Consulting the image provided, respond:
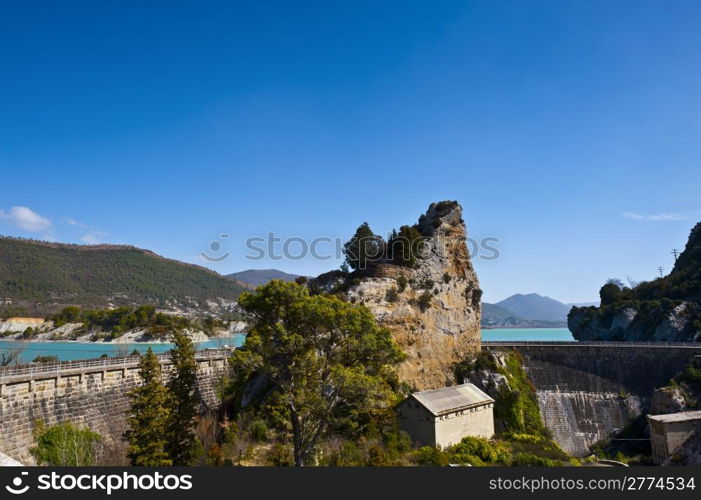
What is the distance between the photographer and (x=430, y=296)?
158 feet

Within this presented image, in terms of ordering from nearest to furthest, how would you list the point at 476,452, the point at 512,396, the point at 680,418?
the point at 476,452, the point at 680,418, the point at 512,396

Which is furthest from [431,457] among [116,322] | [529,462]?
[116,322]

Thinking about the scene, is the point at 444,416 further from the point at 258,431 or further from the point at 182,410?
the point at 182,410

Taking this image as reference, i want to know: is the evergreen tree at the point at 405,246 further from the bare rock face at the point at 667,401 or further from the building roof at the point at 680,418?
the bare rock face at the point at 667,401

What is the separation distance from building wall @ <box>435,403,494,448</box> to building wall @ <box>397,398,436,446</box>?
0.51m

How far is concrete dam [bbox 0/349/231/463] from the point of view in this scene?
24.5 metres

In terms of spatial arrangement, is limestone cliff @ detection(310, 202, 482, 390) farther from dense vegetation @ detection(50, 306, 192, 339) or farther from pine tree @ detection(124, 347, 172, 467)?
dense vegetation @ detection(50, 306, 192, 339)

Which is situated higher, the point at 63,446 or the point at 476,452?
the point at 63,446

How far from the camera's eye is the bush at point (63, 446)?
24641 mm

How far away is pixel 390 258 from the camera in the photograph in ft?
160

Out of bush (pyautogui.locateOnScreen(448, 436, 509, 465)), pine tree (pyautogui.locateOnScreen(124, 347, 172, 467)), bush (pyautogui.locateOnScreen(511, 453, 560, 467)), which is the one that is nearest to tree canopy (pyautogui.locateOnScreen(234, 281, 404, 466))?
pine tree (pyautogui.locateOnScreen(124, 347, 172, 467))

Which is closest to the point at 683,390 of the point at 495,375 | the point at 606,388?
the point at 606,388

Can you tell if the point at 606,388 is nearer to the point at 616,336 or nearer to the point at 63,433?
the point at 616,336

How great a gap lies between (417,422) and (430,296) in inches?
728
